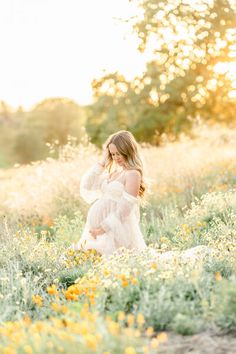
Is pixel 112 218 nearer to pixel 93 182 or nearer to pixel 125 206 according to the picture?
pixel 125 206

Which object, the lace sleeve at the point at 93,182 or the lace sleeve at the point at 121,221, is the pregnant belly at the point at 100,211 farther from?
the lace sleeve at the point at 93,182

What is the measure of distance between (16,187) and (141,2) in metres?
4.40

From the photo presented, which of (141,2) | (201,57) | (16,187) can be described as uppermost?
(141,2)

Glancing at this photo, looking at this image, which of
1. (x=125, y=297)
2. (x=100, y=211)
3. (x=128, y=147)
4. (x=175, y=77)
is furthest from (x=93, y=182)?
(x=175, y=77)

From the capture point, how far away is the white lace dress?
6.21 metres


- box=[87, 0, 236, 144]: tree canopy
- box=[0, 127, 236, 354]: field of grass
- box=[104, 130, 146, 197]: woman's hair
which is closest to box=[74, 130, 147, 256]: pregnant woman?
box=[104, 130, 146, 197]: woman's hair

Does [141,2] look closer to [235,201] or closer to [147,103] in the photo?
[235,201]

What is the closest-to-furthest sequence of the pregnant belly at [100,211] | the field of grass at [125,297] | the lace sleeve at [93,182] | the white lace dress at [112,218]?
the field of grass at [125,297] → the white lace dress at [112,218] → the pregnant belly at [100,211] → the lace sleeve at [93,182]

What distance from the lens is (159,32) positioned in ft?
43.5

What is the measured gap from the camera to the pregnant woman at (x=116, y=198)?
6137mm

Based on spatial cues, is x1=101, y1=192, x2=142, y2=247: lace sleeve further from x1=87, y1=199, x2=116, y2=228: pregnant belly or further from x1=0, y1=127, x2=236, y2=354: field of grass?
x1=0, y1=127, x2=236, y2=354: field of grass

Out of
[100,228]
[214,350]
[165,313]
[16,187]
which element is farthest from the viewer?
[16,187]

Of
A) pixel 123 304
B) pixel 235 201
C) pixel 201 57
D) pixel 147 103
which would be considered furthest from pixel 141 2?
pixel 147 103

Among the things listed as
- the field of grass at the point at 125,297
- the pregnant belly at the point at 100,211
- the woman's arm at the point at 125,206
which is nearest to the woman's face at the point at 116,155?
the woman's arm at the point at 125,206
